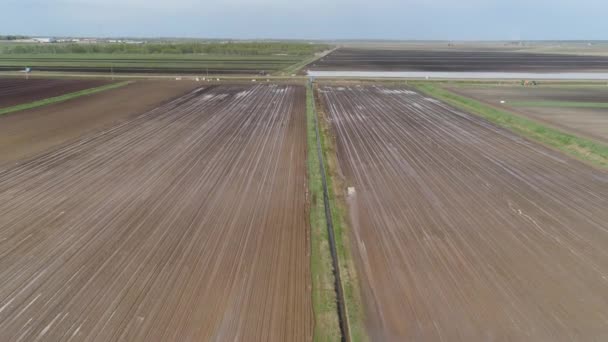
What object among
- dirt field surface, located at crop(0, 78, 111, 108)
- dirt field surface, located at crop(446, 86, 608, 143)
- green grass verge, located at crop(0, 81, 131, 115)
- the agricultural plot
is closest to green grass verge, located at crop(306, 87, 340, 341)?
dirt field surface, located at crop(446, 86, 608, 143)

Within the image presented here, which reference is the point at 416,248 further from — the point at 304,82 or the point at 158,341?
the point at 304,82

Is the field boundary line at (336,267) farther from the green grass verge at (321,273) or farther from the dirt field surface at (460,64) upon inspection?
the dirt field surface at (460,64)

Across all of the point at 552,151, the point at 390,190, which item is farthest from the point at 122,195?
the point at 552,151

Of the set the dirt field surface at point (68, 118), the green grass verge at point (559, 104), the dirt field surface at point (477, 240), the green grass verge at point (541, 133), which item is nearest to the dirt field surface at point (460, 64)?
the green grass verge at point (559, 104)

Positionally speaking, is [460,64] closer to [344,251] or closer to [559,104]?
[559,104]

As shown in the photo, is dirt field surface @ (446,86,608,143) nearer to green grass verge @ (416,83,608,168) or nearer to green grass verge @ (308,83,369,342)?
green grass verge @ (416,83,608,168)

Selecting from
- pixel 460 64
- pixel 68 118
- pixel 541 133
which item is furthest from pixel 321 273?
pixel 460 64
